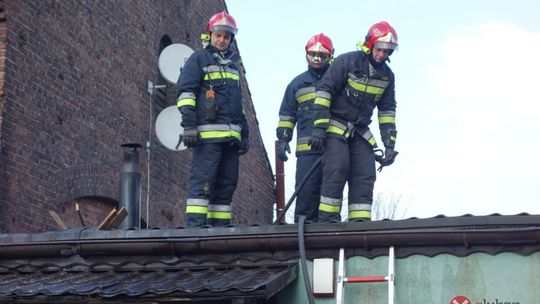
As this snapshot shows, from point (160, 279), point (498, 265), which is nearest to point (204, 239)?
point (160, 279)

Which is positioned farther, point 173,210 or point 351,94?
point 173,210

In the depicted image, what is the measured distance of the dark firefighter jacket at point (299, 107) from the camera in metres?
10.9

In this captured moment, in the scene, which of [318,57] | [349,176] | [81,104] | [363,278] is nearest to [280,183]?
[81,104]

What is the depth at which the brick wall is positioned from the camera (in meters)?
12.6

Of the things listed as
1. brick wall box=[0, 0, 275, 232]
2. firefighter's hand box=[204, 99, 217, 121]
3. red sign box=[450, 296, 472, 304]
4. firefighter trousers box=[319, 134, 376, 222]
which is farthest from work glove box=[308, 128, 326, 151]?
brick wall box=[0, 0, 275, 232]

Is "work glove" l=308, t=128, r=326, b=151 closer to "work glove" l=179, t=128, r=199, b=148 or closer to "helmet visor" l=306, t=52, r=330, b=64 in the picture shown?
"work glove" l=179, t=128, r=199, b=148

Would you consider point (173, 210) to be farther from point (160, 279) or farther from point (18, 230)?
point (160, 279)

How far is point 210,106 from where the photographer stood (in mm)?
9758

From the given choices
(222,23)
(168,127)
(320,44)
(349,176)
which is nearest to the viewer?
(349,176)

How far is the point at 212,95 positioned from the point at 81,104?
493 cm

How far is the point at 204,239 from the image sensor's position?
7980 millimetres

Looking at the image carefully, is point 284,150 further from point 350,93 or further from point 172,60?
point 172,60

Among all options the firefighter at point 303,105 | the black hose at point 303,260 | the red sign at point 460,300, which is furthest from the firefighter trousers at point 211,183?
the red sign at point 460,300

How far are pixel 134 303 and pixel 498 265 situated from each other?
275cm
